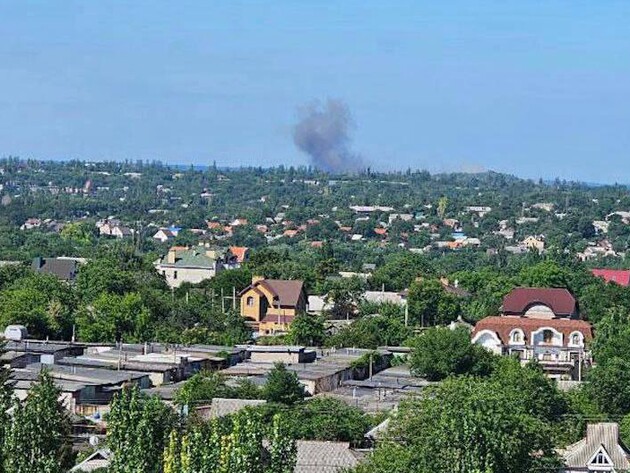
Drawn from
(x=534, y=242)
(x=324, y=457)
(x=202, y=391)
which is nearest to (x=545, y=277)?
(x=202, y=391)

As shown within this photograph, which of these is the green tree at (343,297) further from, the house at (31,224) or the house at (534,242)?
the house at (31,224)

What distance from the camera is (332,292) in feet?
163

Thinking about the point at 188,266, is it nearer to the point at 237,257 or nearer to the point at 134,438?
the point at 237,257

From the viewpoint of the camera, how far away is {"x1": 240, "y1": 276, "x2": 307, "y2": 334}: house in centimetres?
4694

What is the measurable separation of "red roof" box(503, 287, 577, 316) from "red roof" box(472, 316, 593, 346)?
2565mm

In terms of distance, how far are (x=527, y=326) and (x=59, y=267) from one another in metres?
22.0

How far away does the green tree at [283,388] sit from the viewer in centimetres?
2852

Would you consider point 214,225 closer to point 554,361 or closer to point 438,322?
point 438,322

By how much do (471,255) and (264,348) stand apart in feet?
151

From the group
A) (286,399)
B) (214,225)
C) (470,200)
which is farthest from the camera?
(470,200)

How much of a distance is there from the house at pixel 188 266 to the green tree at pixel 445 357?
79.4 ft

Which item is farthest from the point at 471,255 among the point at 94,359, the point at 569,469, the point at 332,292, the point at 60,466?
the point at 60,466

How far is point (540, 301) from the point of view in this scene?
43.7 meters

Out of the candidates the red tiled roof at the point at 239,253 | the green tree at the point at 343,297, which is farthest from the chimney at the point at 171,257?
the green tree at the point at 343,297
